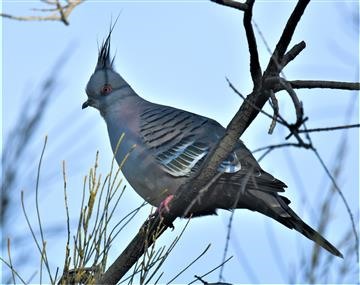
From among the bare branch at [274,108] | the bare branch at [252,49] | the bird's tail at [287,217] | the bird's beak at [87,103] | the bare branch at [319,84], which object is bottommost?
the bird's tail at [287,217]

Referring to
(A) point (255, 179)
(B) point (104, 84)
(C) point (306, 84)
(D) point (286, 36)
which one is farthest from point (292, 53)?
(B) point (104, 84)

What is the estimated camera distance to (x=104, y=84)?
586cm

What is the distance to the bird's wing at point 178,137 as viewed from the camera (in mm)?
5000

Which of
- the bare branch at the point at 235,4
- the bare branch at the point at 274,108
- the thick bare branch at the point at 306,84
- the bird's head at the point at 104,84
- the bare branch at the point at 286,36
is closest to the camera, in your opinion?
the bare branch at the point at 274,108

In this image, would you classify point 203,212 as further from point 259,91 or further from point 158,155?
point 259,91

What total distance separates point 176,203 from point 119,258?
15.6 inches

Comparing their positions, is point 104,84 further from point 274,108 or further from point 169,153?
point 274,108

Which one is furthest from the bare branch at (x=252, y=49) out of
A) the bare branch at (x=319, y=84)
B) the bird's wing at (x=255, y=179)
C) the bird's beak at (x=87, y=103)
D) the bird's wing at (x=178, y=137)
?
the bird's beak at (x=87, y=103)

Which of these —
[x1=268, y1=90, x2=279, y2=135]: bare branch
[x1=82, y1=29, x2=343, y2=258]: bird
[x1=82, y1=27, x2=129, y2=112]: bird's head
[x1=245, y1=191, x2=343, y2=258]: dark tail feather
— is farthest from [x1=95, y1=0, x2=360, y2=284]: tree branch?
[x1=82, y1=27, x2=129, y2=112]: bird's head

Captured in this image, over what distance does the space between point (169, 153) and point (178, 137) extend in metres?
0.16

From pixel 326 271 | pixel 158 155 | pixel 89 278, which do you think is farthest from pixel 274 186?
pixel 326 271

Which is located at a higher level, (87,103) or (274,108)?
(87,103)

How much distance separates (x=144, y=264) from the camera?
3.65 metres

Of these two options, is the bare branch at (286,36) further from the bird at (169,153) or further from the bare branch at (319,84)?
the bird at (169,153)
